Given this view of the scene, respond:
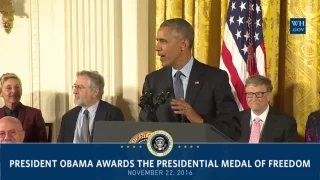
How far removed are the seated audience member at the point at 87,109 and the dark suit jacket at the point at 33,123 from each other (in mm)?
454

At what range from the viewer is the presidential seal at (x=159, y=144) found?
1788 mm

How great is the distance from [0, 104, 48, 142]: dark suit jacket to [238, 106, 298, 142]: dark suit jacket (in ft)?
5.39

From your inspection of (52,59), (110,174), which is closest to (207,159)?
(110,174)

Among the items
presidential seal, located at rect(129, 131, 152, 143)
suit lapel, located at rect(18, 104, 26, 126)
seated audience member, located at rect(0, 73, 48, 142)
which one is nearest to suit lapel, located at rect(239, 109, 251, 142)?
seated audience member, located at rect(0, 73, 48, 142)

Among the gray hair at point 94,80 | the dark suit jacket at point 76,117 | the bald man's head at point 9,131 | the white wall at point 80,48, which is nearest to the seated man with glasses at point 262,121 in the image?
the dark suit jacket at point 76,117

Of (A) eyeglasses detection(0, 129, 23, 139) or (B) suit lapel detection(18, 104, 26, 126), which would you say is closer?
(A) eyeglasses detection(0, 129, 23, 139)

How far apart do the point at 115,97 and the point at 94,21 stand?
25.2 inches

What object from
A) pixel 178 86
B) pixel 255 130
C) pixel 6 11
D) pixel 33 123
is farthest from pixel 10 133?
pixel 6 11

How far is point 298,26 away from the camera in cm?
498

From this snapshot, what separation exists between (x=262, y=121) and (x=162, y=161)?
2536mm

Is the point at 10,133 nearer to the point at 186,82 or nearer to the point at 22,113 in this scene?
the point at 186,82

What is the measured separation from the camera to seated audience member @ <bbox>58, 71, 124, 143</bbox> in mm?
4457

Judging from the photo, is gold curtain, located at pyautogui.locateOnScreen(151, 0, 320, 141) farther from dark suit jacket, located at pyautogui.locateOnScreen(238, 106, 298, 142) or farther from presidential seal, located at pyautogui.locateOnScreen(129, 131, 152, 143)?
presidential seal, located at pyautogui.locateOnScreen(129, 131, 152, 143)

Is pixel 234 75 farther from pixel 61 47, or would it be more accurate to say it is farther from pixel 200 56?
pixel 61 47
